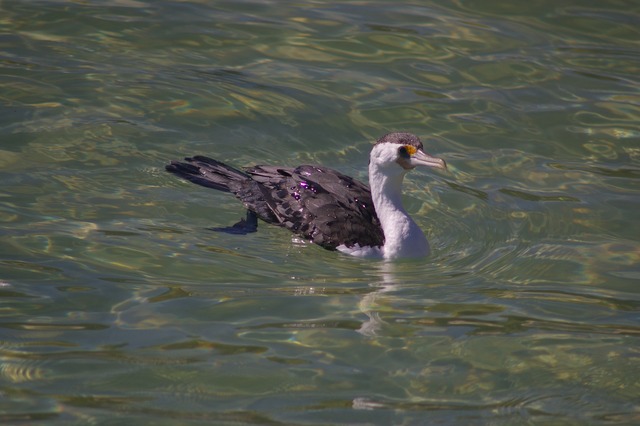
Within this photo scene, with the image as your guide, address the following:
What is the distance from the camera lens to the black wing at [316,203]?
8516mm

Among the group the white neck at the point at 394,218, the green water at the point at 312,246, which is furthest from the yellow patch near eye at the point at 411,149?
the green water at the point at 312,246

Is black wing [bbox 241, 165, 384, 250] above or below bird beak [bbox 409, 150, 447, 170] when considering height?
below

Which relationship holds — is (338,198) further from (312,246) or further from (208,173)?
(208,173)

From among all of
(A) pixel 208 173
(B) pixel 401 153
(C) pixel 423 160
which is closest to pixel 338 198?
(B) pixel 401 153

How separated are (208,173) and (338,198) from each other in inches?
50.0

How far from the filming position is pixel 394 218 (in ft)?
28.3

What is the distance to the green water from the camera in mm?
6023

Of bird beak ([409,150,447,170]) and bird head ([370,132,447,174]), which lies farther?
bird head ([370,132,447,174])

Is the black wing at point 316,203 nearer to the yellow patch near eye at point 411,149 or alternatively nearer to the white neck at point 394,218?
the white neck at point 394,218

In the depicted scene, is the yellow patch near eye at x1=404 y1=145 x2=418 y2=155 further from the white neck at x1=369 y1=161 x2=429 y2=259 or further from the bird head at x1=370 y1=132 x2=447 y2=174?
the white neck at x1=369 y1=161 x2=429 y2=259

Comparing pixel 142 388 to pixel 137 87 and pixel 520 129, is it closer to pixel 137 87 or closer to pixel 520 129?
pixel 137 87

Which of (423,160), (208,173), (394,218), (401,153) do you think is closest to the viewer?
(423,160)

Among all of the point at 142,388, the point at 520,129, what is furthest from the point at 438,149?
the point at 142,388

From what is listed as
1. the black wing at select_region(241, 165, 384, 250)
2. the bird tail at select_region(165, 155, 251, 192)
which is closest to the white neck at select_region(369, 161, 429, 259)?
the black wing at select_region(241, 165, 384, 250)
